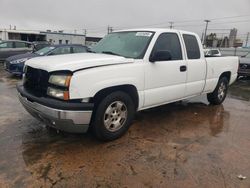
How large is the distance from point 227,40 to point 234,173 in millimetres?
54127

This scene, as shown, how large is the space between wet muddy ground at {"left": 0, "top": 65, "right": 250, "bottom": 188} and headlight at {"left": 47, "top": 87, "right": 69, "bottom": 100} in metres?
0.86

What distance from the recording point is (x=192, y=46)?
5.59m

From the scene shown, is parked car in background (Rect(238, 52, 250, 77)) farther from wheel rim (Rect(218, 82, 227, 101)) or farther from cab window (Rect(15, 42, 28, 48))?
cab window (Rect(15, 42, 28, 48))

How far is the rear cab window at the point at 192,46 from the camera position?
213 inches

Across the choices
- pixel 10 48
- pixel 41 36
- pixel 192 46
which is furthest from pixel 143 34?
pixel 41 36

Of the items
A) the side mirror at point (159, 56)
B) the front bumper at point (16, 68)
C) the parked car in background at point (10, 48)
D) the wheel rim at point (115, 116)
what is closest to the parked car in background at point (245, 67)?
the side mirror at point (159, 56)

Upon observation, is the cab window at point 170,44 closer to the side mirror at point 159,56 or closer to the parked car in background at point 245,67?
the side mirror at point 159,56

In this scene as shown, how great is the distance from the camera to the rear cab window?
17.7 feet

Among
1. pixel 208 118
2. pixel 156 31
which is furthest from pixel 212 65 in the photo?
pixel 156 31

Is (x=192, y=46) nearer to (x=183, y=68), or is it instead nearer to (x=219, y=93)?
(x=183, y=68)

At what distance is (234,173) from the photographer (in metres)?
3.38

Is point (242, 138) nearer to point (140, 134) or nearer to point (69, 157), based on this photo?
point (140, 134)

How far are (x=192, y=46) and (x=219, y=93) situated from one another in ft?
6.57

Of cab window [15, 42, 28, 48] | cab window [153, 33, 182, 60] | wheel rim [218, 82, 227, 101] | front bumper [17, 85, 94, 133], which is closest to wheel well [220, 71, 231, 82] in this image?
wheel rim [218, 82, 227, 101]
